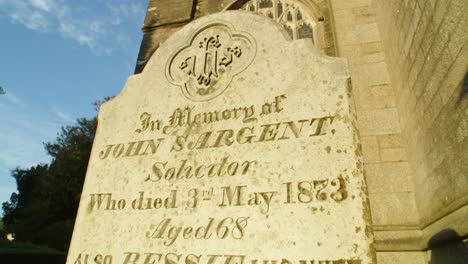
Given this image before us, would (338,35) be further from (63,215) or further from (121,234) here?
(63,215)

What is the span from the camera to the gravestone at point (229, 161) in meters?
1.64

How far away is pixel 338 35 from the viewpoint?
4.91m

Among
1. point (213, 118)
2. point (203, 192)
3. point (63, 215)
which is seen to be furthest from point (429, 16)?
point (63, 215)

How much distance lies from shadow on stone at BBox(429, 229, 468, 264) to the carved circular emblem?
2.43 m

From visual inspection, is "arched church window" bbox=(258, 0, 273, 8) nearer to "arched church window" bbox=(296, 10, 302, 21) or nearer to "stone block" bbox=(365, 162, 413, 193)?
"arched church window" bbox=(296, 10, 302, 21)

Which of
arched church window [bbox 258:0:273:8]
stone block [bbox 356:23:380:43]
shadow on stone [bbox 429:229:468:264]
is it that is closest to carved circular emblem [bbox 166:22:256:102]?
shadow on stone [bbox 429:229:468:264]

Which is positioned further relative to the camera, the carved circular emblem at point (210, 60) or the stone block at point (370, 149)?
the stone block at point (370, 149)

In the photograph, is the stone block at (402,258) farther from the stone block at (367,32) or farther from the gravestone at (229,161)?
the stone block at (367,32)

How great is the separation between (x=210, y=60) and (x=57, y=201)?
707 inches

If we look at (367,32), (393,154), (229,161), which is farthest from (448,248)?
(367,32)

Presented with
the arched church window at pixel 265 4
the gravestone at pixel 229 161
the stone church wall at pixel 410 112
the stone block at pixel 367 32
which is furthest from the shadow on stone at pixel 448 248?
the arched church window at pixel 265 4

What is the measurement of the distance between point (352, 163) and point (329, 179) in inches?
6.9

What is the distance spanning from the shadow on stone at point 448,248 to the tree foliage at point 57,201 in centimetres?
1637

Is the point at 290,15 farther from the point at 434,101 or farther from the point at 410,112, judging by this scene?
the point at 434,101
